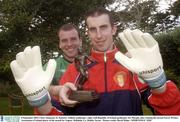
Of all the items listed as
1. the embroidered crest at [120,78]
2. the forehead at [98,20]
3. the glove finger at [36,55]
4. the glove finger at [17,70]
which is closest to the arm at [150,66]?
the embroidered crest at [120,78]

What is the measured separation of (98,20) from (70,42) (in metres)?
1.29

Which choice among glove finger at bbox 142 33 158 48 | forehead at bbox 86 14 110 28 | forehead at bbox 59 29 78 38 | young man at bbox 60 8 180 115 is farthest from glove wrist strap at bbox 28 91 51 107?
forehead at bbox 59 29 78 38

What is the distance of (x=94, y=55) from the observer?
10.5ft

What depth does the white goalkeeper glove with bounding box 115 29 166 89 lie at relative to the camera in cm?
282

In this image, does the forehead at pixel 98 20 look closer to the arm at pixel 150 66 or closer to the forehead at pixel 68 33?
the arm at pixel 150 66

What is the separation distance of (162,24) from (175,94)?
99.7ft

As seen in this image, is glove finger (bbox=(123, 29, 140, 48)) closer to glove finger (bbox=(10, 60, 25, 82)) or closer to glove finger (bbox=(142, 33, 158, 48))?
glove finger (bbox=(142, 33, 158, 48))

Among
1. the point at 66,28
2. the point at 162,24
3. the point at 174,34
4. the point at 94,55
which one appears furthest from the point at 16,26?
the point at 162,24

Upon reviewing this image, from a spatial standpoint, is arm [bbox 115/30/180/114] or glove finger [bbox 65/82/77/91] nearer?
arm [bbox 115/30/180/114]

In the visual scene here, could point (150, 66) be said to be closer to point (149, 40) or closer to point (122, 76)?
point (149, 40)

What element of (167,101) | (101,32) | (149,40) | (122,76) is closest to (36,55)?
(101,32)

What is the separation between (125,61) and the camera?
2916mm

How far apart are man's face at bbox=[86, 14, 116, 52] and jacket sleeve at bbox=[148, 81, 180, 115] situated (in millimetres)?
469

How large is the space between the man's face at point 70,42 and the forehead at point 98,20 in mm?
1227
